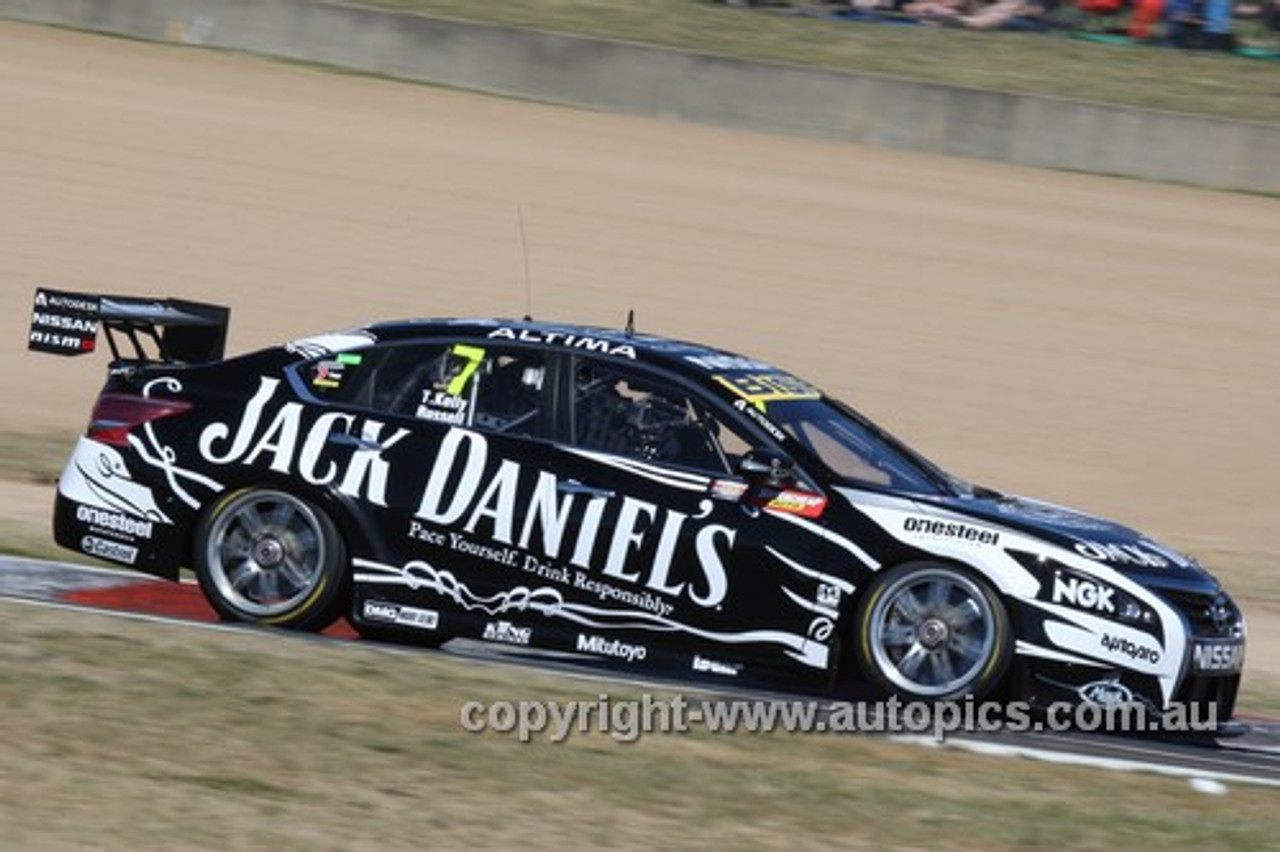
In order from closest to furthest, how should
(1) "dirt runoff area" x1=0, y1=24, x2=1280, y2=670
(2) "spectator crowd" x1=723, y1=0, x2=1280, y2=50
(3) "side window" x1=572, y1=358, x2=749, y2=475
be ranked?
(3) "side window" x1=572, y1=358, x2=749, y2=475 < (1) "dirt runoff area" x1=0, y1=24, x2=1280, y2=670 < (2) "spectator crowd" x1=723, y1=0, x2=1280, y2=50

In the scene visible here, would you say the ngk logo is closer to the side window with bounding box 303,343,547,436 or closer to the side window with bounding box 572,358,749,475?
the side window with bounding box 572,358,749,475

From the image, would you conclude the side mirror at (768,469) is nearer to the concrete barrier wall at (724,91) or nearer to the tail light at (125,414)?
the tail light at (125,414)

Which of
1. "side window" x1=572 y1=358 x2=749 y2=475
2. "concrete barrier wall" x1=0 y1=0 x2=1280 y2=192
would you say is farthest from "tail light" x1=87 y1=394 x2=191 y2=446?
"concrete barrier wall" x1=0 y1=0 x2=1280 y2=192

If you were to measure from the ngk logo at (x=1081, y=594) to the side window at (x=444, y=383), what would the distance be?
2.09 metres

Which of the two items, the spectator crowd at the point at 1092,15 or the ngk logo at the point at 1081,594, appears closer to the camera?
the ngk logo at the point at 1081,594

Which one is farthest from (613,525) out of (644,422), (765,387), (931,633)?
(931,633)

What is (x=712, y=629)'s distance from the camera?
9109mm

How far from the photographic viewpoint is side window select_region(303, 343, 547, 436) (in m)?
9.48

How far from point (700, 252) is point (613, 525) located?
11.0 m

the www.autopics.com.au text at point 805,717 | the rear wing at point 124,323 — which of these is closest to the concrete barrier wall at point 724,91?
the rear wing at point 124,323

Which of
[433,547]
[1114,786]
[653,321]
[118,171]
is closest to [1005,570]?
[1114,786]

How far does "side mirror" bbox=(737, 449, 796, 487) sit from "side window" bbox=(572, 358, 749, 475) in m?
0.12

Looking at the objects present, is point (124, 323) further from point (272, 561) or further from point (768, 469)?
point (768, 469)

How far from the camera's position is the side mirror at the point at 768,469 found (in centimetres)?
909
